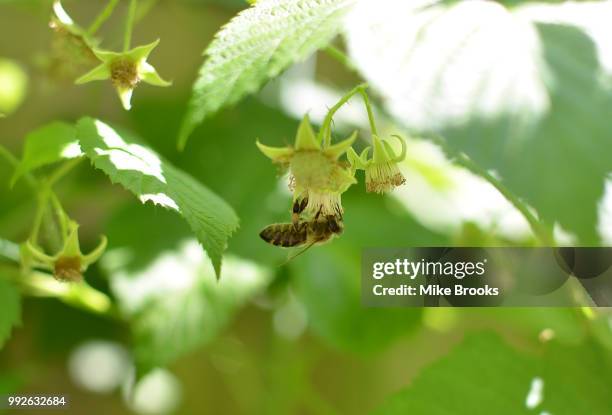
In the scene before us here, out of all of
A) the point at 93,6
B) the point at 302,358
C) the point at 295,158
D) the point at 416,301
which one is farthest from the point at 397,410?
the point at 93,6

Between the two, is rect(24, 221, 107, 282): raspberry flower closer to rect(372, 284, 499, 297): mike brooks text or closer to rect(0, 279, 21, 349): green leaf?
rect(0, 279, 21, 349): green leaf

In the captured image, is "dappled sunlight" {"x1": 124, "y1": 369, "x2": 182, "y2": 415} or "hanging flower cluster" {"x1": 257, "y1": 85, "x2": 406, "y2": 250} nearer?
"hanging flower cluster" {"x1": 257, "y1": 85, "x2": 406, "y2": 250}

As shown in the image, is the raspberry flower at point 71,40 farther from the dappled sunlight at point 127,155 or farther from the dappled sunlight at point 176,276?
the dappled sunlight at point 176,276

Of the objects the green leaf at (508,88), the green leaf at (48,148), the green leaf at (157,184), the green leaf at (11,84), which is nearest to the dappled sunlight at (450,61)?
the green leaf at (508,88)

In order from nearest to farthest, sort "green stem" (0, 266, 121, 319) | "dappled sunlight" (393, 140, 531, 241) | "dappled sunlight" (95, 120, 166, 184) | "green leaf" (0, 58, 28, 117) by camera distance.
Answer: "dappled sunlight" (95, 120, 166, 184)
"green stem" (0, 266, 121, 319)
"dappled sunlight" (393, 140, 531, 241)
"green leaf" (0, 58, 28, 117)

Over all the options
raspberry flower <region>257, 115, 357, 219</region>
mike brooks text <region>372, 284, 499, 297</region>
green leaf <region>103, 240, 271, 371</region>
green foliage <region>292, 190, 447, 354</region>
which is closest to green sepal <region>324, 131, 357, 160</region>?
raspberry flower <region>257, 115, 357, 219</region>
